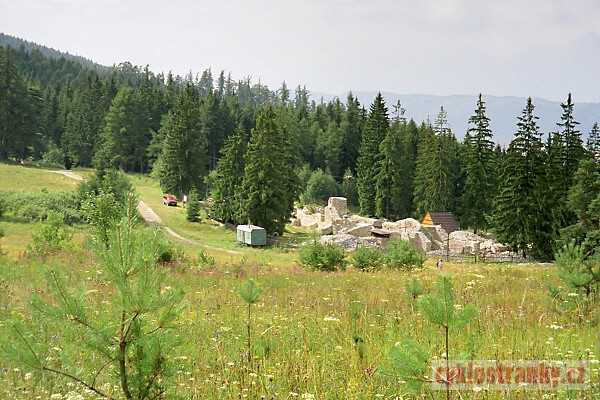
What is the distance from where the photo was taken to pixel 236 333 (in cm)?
705

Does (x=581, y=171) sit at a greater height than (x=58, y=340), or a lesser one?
greater

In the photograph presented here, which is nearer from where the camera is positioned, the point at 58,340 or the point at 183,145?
the point at 58,340

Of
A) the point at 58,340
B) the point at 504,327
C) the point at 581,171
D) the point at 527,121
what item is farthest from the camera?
the point at 527,121

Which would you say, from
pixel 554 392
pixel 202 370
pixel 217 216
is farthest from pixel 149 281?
pixel 217 216

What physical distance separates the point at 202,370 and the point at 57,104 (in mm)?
101209

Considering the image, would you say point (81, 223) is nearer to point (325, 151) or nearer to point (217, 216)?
point (217, 216)

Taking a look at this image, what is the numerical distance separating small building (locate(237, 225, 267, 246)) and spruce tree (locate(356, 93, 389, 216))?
26.9 metres

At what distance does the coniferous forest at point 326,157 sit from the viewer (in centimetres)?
4134

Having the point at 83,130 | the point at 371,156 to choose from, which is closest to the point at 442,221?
the point at 371,156

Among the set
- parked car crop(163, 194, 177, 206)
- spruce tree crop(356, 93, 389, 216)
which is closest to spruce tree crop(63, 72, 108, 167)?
parked car crop(163, 194, 177, 206)

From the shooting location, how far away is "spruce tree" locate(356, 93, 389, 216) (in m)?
68.1

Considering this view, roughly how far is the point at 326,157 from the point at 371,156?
698 inches

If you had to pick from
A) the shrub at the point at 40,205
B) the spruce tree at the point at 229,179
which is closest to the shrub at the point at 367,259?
the shrub at the point at 40,205

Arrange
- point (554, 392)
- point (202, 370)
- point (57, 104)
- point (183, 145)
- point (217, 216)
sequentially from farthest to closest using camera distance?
point (57, 104) < point (183, 145) < point (217, 216) < point (202, 370) < point (554, 392)
